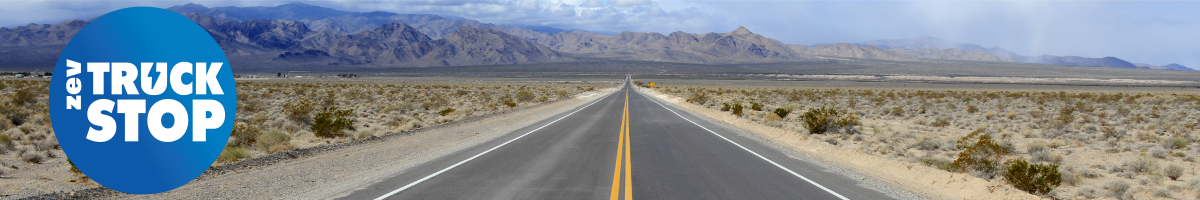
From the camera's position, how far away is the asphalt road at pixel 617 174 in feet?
22.6

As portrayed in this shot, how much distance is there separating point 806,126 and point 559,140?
26.5 ft

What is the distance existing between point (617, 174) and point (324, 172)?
463 centimetres

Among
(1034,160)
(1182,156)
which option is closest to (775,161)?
(1034,160)

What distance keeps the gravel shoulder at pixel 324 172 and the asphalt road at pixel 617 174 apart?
0.53 metres

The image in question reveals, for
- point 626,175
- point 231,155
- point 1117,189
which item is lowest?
point 231,155

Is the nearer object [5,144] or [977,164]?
[977,164]

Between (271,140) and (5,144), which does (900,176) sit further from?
(5,144)

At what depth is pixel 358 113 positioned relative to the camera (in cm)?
2303

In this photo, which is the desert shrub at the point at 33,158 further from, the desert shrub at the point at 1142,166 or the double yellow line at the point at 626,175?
the desert shrub at the point at 1142,166

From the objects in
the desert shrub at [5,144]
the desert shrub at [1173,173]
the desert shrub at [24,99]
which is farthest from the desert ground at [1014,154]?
the desert shrub at [24,99]

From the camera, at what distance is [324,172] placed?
28.6ft

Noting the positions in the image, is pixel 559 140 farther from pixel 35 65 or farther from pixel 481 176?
pixel 35 65

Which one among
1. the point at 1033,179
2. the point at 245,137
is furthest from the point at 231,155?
the point at 1033,179

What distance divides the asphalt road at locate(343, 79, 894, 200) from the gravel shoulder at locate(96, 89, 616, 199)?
20.9 inches
